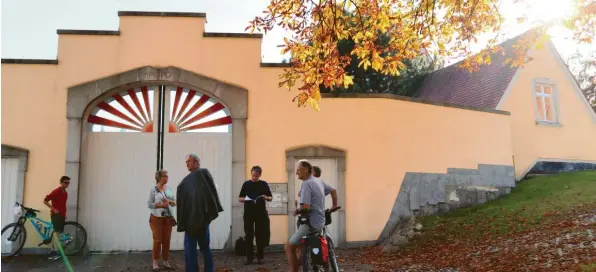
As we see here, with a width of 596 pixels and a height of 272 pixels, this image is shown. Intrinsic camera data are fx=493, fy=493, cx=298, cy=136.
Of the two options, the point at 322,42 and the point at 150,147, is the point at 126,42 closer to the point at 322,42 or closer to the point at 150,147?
the point at 150,147

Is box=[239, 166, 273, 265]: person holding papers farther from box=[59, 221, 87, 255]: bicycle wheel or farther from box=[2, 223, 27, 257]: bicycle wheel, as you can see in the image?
box=[2, 223, 27, 257]: bicycle wheel

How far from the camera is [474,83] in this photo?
17.6m

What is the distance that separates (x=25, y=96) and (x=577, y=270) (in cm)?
1082

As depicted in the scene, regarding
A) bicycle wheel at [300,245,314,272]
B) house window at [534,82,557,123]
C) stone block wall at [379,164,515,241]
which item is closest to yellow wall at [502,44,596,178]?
house window at [534,82,557,123]

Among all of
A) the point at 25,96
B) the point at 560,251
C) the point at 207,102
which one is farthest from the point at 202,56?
the point at 560,251

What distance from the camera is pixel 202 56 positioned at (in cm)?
1135

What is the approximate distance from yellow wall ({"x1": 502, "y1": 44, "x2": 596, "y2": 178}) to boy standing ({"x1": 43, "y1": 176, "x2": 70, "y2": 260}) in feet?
41.3

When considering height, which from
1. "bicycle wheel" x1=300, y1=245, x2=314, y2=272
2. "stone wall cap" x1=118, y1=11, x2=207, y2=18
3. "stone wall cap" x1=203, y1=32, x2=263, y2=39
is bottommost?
"bicycle wheel" x1=300, y1=245, x2=314, y2=272

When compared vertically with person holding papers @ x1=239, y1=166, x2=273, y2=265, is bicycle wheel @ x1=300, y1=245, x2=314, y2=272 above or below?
below

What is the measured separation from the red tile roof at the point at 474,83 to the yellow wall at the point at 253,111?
467 centimetres

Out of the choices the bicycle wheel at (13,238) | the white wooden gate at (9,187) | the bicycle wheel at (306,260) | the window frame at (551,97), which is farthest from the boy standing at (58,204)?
the window frame at (551,97)

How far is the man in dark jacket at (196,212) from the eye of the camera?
6505 millimetres

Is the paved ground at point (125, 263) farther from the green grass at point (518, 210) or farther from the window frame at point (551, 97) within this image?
the window frame at point (551, 97)

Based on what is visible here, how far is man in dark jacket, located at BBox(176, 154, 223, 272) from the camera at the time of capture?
6.50 meters
